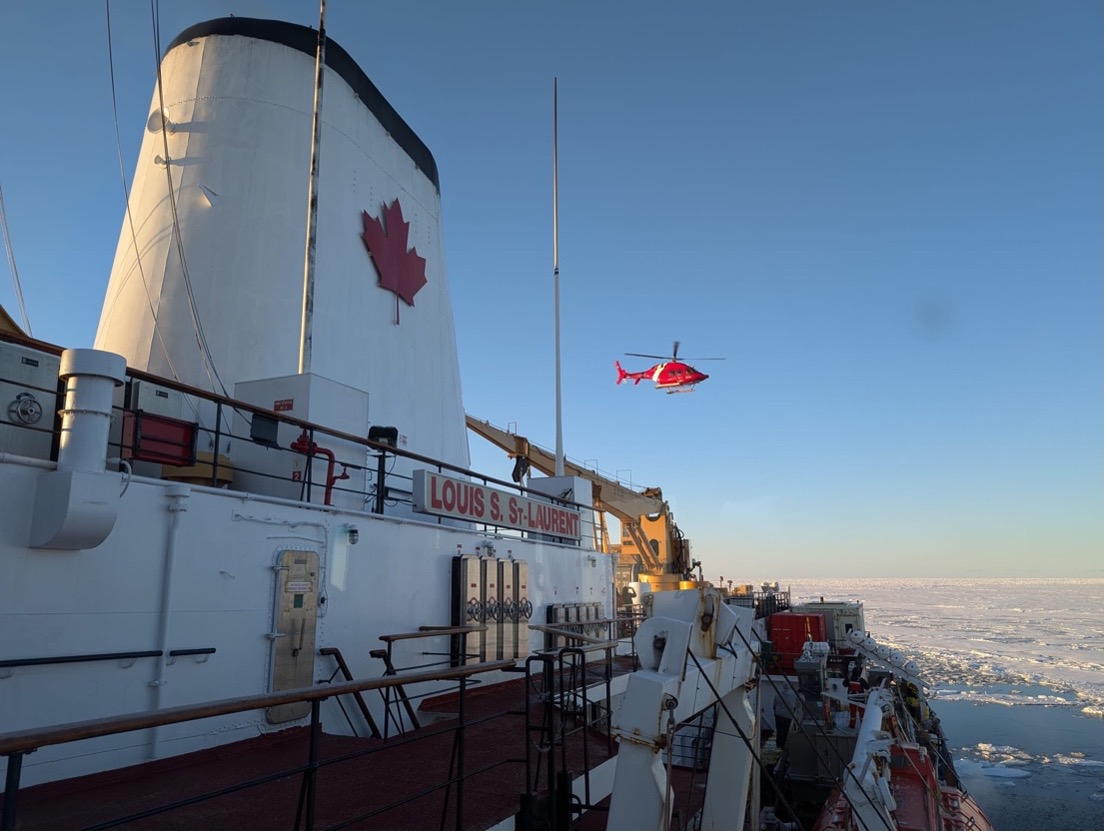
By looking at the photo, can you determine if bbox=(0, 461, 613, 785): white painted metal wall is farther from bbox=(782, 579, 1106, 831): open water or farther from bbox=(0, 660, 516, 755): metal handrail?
bbox=(782, 579, 1106, 831): open water

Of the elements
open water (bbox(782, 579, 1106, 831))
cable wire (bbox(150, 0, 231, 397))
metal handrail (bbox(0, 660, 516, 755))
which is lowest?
open water (bbox(782, 579, 1106, 831))

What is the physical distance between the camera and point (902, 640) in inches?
2879

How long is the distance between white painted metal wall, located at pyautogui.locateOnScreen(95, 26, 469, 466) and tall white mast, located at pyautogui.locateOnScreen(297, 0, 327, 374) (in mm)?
846

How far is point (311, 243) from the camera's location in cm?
1080

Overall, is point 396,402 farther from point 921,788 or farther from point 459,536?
point 921,788

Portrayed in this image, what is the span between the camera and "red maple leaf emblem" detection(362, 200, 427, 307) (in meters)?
13.2

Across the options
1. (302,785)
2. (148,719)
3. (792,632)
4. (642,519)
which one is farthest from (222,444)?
(642,519)

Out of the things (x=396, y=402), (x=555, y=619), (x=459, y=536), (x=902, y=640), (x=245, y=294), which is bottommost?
(x=902, y=640)

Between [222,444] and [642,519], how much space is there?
31.1m

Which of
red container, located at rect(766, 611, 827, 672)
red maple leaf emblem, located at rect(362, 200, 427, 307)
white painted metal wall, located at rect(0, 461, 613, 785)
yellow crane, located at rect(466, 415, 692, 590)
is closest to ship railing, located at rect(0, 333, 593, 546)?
white painted metal wall, located at rect(0, 461, 613, 785)

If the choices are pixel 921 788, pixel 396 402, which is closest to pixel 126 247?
pixel 396 402

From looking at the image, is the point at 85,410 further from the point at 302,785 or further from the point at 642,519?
the point at 642,519

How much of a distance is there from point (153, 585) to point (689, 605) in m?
4.63

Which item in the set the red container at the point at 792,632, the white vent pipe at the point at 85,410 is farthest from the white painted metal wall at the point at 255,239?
the red container at the point at 792,632
